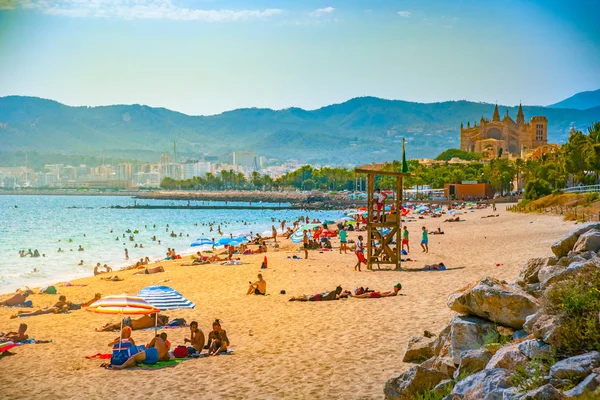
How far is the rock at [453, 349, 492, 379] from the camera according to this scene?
6570 mm

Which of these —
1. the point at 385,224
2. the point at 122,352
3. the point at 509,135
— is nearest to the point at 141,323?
the point at 122,352

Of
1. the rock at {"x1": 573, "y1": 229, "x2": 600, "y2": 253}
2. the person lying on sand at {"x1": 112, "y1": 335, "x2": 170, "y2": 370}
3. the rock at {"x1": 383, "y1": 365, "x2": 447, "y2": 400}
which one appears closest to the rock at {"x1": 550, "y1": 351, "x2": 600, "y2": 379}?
the rock at {"x1": 383, "y1": 365, "x2": 447, "y2": 400}

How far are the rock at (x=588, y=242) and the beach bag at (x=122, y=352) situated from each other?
646 cm

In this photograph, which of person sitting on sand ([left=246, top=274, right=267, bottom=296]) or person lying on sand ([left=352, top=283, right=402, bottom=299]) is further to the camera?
person sitting on sand ([left=246, top=274, right=267, bottom=296])

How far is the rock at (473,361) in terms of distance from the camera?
6570 mm

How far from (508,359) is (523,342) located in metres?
0.27

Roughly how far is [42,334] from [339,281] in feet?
25.2

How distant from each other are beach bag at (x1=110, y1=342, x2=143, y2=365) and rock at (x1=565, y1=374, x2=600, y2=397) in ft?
23.0

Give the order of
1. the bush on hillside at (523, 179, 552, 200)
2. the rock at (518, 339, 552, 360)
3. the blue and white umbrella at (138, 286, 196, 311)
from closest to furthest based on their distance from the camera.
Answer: the rock at (518, 339, 552, 360), the blue and white umbrella at (138, 286, 196, 311), the bush on hillside at (523, 179, 552, 200)

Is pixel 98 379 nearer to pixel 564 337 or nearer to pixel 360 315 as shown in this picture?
pixel 360 315

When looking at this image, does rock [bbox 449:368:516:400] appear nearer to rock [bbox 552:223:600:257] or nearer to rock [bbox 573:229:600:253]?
rock [bbox 573:229:600:253]

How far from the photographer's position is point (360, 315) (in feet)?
41.1

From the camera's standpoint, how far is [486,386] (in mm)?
5492

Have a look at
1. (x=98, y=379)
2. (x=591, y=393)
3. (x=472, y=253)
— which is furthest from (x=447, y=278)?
(x=591, y=393)
